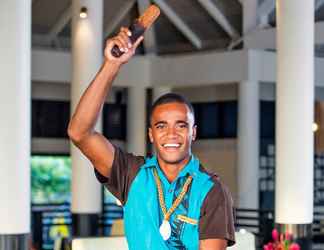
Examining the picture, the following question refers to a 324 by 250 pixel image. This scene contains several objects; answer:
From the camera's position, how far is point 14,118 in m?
6.82

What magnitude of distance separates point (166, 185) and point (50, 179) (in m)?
12.8

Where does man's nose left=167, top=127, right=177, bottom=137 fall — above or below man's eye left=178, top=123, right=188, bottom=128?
below

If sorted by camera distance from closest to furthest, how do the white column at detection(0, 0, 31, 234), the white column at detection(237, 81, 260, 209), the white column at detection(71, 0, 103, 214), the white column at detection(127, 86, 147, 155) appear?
the white column at detection(0, 0, 31, 234) → the white column at detection(71, 0, 103, 214) → the white column at detection(237, 81, 260, 209) → the white column at detection(127, 86, 147, 155)

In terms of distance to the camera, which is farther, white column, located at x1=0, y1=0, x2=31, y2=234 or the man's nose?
white column, located at x1=0, y1=0, x2=31, y2=234

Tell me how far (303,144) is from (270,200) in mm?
5719

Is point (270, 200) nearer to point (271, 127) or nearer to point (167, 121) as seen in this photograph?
point (271, 127)

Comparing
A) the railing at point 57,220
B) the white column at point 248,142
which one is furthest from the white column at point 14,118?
the white column at point 248,142

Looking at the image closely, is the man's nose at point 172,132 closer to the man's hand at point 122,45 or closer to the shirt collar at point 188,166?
the shirt collar at point 188,166

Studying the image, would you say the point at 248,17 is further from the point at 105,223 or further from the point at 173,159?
the point at 173,159

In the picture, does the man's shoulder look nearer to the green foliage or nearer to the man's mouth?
the man's mouth

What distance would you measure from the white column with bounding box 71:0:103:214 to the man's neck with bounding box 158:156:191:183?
29.2ft

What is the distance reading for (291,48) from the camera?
28.5 ft

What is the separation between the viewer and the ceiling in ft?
44.7

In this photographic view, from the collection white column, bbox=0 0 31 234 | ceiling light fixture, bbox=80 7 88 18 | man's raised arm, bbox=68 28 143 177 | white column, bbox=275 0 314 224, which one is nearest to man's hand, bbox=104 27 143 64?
man's raised arm, bbox=68 28 143 177
